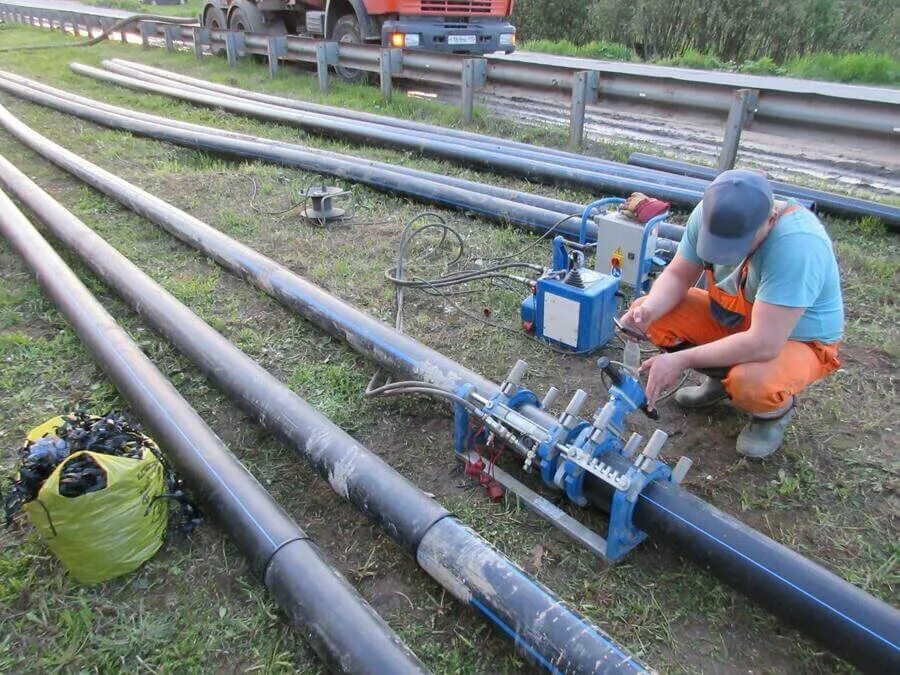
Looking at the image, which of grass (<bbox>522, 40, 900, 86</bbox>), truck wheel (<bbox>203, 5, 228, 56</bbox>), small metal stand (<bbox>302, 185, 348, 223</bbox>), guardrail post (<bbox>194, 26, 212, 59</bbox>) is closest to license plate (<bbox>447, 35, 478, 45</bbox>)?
small metal stand (<bbox>302, 185, 348, 223</bbox>)

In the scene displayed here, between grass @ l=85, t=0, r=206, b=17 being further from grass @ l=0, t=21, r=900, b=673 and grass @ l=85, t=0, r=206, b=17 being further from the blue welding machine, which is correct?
the blue welding machine

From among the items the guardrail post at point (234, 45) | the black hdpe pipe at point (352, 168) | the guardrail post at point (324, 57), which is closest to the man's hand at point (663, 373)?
the black hdpe pipe at point (352, 168)

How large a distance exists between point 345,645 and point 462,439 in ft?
3.39

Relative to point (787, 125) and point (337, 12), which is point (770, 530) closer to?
point (787, 125)

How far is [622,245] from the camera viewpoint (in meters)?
3.45

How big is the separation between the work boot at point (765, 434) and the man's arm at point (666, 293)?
59 centimetres

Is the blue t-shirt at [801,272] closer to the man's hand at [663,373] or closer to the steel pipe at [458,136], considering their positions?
the man's hand at [663,373]

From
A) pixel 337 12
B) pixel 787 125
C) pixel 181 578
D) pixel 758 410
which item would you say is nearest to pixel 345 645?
pixel 181 578

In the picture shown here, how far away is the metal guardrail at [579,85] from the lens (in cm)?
512

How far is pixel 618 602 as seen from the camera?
6.84 ft

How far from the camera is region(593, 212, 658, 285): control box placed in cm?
339

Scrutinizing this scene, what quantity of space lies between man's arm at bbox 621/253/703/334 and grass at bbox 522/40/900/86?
1172cm

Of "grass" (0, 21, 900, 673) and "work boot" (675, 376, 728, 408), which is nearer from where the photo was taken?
"grass" (0, 21, 900, 673)

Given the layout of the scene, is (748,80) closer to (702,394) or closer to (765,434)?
(702,394)
